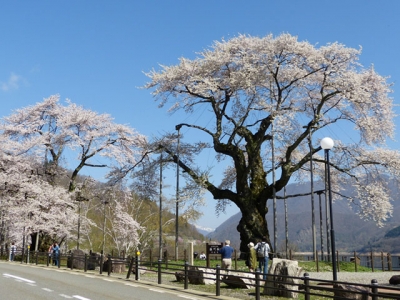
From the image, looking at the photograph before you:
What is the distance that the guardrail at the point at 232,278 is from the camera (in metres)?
11.9

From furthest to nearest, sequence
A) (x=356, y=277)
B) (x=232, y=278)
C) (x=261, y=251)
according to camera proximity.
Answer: (x=356, y=277) < (x=261, y=251) < (x=232, y=278)

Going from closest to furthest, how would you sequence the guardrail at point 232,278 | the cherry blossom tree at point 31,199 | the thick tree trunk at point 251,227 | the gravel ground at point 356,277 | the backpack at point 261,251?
the guardrail at point 232,278
the backpack at point 261,251
the gravel ground at point 356,277
the thick tree trunk at point 251,227
the cherry blossom tree at point 31,199

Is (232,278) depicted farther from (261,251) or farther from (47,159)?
(47,159)

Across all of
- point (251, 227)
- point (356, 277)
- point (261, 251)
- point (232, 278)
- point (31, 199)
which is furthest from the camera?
point (31, 199)

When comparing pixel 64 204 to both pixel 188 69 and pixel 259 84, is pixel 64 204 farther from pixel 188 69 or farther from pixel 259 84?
pixel 259 84

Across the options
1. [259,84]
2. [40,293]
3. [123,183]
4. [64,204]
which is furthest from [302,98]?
[40,293]

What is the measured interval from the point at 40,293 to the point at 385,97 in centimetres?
3027

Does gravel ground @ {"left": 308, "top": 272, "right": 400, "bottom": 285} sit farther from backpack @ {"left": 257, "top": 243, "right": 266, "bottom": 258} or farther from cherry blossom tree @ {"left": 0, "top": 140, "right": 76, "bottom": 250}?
cherry blossom tree @ {"left": 0, "top": 140, "right": 76, "bottom": 250}

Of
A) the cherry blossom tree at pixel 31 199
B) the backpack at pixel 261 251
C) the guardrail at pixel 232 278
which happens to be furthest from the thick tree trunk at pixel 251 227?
the cherry blossom tree at pixel 31 199

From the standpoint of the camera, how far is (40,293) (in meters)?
14.9

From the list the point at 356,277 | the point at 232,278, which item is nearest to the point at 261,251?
the point at 232,278

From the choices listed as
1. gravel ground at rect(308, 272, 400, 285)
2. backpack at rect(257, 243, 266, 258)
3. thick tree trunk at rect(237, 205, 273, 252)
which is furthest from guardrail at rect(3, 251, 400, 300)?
thick tree trunk at rect(237, 205, 273, 252)

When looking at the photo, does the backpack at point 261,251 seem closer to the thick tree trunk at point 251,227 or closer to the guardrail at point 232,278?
the guardrail at point 232,278

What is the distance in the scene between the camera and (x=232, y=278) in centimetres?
1867
